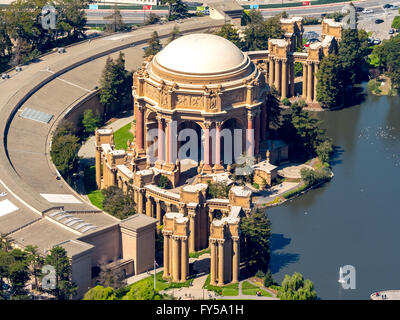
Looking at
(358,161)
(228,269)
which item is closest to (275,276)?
(228,269)

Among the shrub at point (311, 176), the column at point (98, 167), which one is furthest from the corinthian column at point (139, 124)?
the shrub at point (311, 176)

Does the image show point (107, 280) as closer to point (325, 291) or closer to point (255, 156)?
point (325, 291)

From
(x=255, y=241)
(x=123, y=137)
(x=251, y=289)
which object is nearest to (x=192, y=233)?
(x=255, y=241)

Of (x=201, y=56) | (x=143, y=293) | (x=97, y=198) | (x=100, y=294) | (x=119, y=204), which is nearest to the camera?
(x=143, y=293)

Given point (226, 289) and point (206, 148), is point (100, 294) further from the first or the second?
point (206, 148)

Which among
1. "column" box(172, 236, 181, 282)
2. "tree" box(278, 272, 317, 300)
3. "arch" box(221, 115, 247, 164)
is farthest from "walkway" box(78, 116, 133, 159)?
"tree" box(278, 272, 317, 300)

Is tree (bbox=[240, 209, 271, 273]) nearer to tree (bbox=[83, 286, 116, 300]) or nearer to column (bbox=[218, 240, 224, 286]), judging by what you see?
column (bbox=[218, 240, 224, 286])
